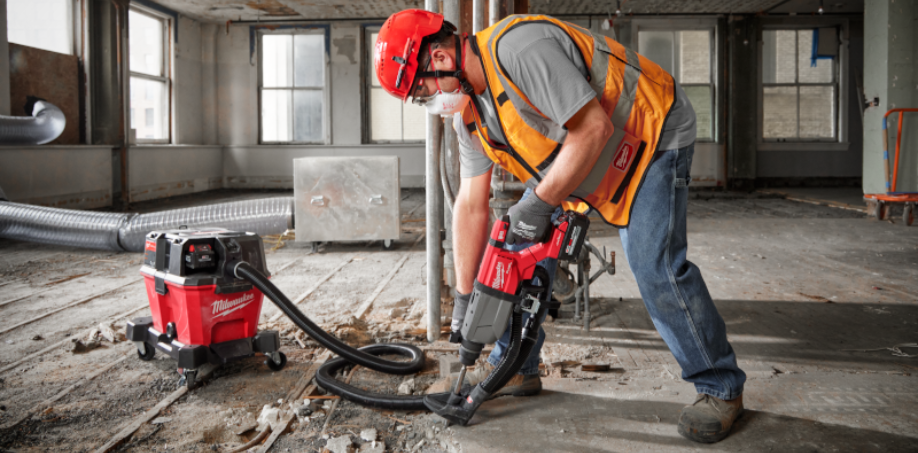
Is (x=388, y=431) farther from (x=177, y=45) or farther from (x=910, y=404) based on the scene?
(x=177, y=45)

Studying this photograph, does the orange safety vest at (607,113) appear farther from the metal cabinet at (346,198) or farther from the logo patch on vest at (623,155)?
the metal cabinet at (346,198)

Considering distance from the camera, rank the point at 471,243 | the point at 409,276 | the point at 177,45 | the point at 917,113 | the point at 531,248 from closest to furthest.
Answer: the point at 531,248 → the point at 471,243 → the point at 409,276 → the point at 917,113 → the point at 177,45

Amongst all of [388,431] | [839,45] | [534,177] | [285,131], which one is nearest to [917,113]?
[839,45]

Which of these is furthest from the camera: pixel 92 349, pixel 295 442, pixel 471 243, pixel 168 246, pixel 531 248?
pixel 92 349

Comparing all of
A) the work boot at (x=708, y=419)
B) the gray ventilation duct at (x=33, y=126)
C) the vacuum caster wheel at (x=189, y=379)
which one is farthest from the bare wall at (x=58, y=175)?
the work boot at (x=708, y=419)

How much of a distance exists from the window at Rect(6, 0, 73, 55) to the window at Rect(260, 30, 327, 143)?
13.8 ft

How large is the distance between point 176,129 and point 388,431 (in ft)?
36.0

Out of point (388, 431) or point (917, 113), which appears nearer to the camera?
point (388, 431)

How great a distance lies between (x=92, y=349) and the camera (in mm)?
2797

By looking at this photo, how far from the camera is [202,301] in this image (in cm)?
228

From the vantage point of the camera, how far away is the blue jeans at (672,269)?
172cm

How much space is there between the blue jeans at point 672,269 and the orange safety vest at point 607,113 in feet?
0.16

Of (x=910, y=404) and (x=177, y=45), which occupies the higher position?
(x=177, y=45)

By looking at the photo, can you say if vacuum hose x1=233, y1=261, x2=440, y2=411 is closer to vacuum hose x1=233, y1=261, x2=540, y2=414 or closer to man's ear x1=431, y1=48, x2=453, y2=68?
vacuum hose x1=233, y1=261, x2=540, y2=414
